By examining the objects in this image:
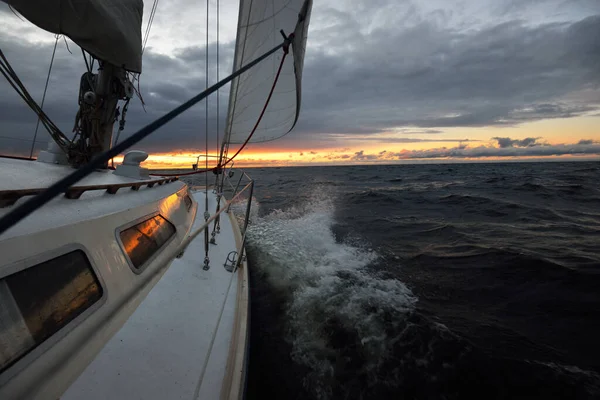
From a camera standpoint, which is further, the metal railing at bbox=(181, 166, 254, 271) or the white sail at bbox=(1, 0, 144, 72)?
the white sail at bbox=(1, 0, 144, 72)

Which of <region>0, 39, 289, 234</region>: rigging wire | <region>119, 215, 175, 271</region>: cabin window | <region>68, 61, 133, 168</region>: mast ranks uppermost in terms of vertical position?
<region>68, 61, 133, 168</region>: mast

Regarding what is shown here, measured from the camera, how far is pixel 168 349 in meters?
2.30

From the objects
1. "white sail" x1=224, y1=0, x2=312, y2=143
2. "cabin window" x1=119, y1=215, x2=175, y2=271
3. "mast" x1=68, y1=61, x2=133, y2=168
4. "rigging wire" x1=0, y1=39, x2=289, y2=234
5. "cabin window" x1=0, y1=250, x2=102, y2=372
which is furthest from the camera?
"mast" x1=68, y1=61, x2=133, y2=168

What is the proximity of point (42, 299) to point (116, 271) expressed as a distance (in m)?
0.65

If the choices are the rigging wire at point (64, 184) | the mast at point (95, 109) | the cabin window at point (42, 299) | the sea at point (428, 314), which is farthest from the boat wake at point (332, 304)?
the mast at point (95, 109)

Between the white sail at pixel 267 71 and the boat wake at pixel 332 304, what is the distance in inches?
120

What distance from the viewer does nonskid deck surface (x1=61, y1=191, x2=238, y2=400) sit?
1.87 meters

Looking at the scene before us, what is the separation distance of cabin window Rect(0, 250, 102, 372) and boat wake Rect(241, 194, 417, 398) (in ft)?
8.67

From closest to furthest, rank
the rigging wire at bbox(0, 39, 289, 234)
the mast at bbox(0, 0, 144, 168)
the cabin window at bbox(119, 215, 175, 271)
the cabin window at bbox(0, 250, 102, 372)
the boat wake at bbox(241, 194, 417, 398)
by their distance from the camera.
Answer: the rigging wire at bbox(0, 39, 289, 234) < the cabin window at bbox(0, 250, 102, 372) < the cabin window at bbox(119, 215, 175, 271) < the boat wake at bbox(241, 194, 417, 398) < the mast at bbox(0, 0, 144, 168)

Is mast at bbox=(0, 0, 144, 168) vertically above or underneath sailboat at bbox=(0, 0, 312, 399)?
above

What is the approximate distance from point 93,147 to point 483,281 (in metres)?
8.40

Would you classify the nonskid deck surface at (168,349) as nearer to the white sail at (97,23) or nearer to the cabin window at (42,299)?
the cabin window at (42,299)

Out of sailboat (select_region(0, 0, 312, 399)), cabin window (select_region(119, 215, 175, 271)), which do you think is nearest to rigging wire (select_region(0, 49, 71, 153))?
sailboat (select_region(0, 0, 312, 399))

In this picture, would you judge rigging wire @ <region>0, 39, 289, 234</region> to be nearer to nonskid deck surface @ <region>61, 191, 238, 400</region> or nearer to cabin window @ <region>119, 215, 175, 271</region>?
nonskid deck surface @ <region>61, 191, 238, 400</region>
